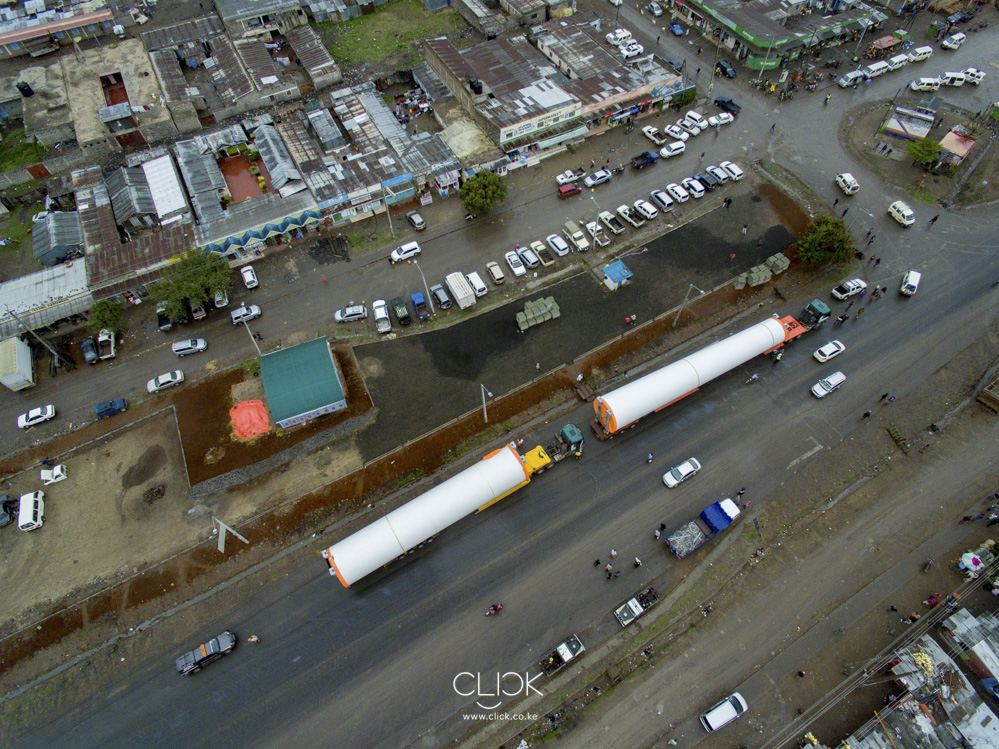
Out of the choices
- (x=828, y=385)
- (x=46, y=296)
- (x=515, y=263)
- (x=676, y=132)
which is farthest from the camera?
(x=676, y=132)

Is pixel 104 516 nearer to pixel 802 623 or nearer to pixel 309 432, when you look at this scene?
pixel 309 432

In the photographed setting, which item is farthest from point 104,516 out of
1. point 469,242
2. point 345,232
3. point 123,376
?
point 469,242

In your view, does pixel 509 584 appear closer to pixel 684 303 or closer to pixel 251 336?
pixel 684 303

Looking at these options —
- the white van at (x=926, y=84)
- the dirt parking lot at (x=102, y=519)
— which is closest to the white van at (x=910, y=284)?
the white van at (x=926, y=84)

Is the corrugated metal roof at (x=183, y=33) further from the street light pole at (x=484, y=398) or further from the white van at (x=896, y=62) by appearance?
the white van at (x=896, y=62)

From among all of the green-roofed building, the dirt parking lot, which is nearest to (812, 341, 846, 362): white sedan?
the green-roofed building

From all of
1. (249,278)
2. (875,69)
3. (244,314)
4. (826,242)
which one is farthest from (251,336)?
(875,69)
